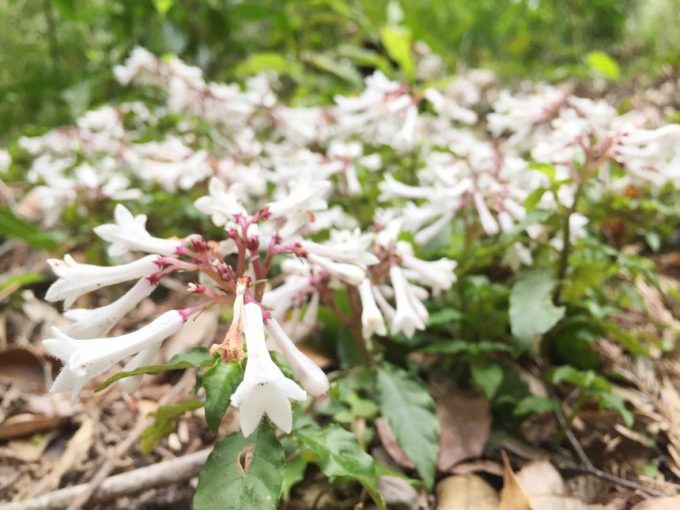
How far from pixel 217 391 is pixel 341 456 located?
34 cm

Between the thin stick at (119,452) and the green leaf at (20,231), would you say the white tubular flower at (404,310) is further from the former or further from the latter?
the green leaf at (20,231)

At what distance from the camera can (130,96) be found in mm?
4441

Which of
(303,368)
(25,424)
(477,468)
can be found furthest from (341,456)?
(25,424)

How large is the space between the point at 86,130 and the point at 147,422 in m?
2.56

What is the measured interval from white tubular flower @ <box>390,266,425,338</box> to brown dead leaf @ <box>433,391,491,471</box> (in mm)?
347

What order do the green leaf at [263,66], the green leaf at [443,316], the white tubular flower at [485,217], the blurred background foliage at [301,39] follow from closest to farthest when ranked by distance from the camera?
the green leaf at [443,316] < the white tubular flower at [485,217] < the blurred background foliage at [301,39] < the green leaf at [263,66]

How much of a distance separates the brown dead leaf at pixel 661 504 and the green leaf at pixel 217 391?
0.98 metres

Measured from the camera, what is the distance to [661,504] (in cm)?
124

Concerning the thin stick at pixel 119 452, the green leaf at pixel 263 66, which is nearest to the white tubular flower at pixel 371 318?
the thin stick at pixel 119 452

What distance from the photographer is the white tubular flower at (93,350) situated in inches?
40.4

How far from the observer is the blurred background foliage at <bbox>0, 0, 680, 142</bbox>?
4355 mm

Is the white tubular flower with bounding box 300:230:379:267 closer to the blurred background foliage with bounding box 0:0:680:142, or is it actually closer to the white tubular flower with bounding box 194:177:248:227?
the white tubular flower with bounding box 194:177:248:227

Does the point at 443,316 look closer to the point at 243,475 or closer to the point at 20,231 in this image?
the point at 243,475

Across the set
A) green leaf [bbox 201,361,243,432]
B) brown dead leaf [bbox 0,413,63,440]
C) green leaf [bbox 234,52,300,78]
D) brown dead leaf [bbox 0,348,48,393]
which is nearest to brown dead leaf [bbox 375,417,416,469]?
green leaf [bbox 201,361,243,432]
